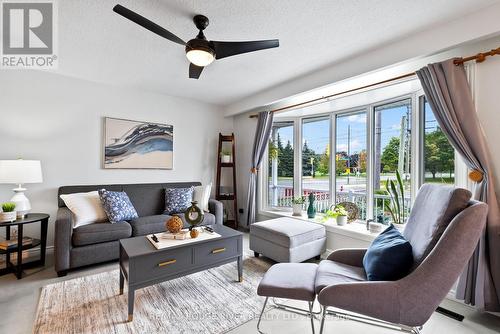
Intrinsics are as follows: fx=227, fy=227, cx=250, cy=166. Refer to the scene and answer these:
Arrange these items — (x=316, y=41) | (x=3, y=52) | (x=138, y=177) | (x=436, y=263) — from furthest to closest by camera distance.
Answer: (x=138, y=177), (x=3, y=52), (x=316, y=41), (x=436, y=263)

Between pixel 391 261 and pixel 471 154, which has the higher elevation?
pixel 471 154

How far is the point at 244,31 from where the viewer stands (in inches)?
81.4

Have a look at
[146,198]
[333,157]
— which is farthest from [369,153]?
[146,198]

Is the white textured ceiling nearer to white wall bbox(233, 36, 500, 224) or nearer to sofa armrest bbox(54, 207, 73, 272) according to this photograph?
white wall bbox(233, 36, 500, 224)

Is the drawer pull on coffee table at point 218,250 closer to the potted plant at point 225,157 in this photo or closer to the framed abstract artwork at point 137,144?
the framed abstract artwork at point 137,144

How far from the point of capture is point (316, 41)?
2.20 metres

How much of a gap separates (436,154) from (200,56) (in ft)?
8.31

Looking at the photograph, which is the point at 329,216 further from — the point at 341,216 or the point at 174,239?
the point at 174,239

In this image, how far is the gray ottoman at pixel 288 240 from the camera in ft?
8.39

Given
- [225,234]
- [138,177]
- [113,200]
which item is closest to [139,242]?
[225,234]

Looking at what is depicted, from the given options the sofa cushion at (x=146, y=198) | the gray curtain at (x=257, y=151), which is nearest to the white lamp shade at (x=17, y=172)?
the sofa cushion at (x=146, y=198)

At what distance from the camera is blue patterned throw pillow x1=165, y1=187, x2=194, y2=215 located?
347 cm

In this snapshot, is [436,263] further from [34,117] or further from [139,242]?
[34,117]

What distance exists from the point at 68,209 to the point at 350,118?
391cm
